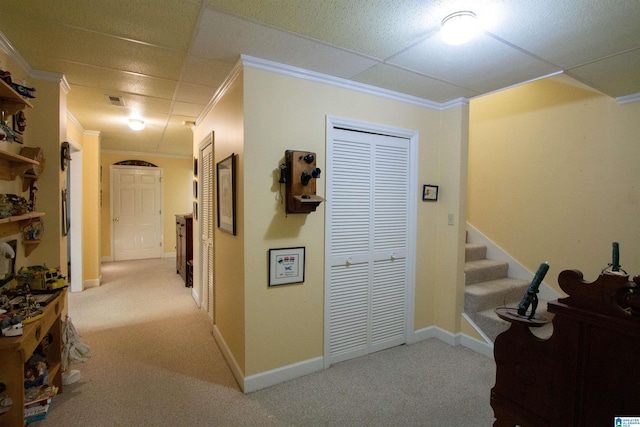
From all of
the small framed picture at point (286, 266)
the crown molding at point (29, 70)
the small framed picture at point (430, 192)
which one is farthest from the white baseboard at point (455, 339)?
the crown molding at point (29, 70)

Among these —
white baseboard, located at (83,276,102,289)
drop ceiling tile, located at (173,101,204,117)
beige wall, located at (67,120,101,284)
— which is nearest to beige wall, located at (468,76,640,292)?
drop ceiling tile, located at (173,101,204,117)

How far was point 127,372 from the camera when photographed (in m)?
2.47

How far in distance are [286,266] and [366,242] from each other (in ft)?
2.54

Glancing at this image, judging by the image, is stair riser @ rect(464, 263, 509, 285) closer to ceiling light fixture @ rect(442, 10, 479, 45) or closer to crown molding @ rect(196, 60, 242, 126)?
ceiling light fixture @ rect(442, 10, 479, 45)

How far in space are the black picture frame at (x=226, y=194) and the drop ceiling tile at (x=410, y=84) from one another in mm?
1227

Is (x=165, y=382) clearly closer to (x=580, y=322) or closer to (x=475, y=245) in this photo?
(x=580, y=322)

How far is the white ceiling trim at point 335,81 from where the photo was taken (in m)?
2.14

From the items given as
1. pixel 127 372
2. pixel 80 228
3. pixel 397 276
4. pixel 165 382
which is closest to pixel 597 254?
pixel 397 276

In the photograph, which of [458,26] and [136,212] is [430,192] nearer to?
[458,26]

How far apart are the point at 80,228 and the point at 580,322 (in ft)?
18.0

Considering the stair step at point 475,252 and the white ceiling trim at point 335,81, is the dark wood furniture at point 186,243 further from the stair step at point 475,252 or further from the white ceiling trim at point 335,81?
the stair step at point 475,252

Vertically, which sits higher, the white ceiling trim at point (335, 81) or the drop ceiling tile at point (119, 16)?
the drop ceiling tile at point (119, 16)

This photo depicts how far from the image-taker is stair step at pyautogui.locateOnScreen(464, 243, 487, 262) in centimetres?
Result: 367

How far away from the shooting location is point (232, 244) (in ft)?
8.11
